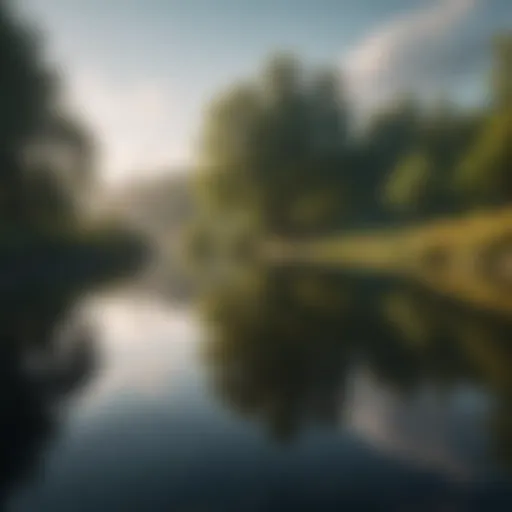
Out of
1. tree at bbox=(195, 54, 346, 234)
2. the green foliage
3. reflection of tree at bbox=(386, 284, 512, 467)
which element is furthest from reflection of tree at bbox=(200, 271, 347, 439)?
tree at bbox=(195, 54, 346, 234)

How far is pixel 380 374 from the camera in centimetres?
950

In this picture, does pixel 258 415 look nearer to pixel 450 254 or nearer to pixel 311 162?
pixel 450 254

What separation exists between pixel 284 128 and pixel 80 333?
2079 inches

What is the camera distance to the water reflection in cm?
A: 682

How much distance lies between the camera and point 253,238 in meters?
60.8

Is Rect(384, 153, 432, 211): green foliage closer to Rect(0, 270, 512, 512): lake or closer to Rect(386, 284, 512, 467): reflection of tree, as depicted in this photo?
Rect(386, 284, 512, 467): reflection of tree

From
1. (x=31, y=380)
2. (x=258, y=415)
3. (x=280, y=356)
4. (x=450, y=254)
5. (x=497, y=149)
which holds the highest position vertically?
(x=497, y=149)

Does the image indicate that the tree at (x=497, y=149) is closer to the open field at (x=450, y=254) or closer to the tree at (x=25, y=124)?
the open field at (x=450, y=254)

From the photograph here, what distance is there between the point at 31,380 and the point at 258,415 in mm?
3374

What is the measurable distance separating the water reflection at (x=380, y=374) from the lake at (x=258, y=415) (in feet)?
0.11

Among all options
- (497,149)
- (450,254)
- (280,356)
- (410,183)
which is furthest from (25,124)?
(280,356)

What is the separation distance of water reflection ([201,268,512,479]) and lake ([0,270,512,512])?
0.11 ft

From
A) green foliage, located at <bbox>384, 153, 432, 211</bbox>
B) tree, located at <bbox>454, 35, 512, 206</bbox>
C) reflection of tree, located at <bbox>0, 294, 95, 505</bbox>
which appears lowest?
reflection of tree, located at <bbox>0, 294, 95, 505</bbox>

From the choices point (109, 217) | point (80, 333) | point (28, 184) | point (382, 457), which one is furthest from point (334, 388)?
point (109, 217)
